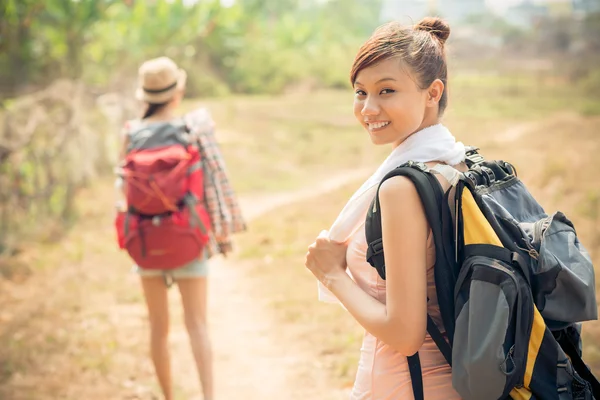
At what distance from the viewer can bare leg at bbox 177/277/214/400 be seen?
3338mm

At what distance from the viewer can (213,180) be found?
341cm

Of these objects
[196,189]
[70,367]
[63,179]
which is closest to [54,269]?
[63,179]

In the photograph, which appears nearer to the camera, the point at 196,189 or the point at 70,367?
the point at 196,189

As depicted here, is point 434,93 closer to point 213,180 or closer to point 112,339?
point 213,180

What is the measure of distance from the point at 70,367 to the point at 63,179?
13.7 ft

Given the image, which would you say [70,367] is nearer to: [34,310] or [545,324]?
[34,310]

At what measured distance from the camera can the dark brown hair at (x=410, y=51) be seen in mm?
1744

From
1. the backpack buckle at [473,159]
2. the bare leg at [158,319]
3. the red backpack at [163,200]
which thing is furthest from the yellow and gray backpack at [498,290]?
the bare leg at [158,319]

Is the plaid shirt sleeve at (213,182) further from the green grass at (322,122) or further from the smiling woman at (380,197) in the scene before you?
the green grass at (322,122)

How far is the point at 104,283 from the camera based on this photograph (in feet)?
20.8

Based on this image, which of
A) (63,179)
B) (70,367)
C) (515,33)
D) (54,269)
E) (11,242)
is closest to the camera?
(70,367)

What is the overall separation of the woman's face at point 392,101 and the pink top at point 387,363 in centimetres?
27

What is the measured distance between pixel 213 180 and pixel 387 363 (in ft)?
6.06

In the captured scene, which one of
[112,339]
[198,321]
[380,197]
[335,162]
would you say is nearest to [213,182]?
[198,321]
